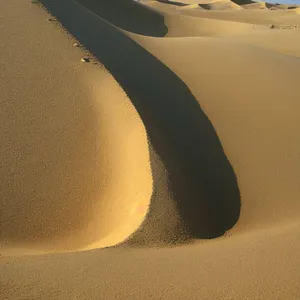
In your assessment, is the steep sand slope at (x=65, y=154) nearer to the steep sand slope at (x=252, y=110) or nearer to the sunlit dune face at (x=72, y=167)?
the sunlit dune face at (x=72, y=167)

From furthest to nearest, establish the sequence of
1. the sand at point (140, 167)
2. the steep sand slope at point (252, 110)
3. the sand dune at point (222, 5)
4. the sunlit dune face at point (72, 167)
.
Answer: the sand dune at point (222, 5) → the steep sand slope at point (252, 110) → the sunlit dune face at point (72, 167) → the sand at point (140, 167)

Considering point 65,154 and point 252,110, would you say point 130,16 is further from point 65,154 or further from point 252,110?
point 65,154

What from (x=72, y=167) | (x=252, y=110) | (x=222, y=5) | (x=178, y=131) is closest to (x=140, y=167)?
(x=72, y=167)

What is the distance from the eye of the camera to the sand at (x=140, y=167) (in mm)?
2252

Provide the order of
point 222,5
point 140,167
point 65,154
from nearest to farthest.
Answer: point 140,167 → point 65,154 → point 222,5

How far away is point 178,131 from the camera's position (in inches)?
178

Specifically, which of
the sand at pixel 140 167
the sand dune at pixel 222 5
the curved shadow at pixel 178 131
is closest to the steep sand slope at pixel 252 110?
the sand at pixel 140 167

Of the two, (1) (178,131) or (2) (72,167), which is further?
(1) (178,131)

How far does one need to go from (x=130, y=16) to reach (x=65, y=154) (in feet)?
39.6

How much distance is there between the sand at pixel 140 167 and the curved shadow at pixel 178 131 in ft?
0.06

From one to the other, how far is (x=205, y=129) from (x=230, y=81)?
133 centimetres

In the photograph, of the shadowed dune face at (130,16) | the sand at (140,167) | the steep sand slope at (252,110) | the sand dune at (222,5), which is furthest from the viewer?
the sand dune at (222,5)

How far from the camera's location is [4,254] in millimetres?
2607

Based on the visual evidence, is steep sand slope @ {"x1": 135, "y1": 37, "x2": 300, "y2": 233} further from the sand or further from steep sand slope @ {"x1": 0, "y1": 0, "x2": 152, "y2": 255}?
Answer: steep sand slope @ {"x1": 0, "y1": 0, "x2": 152, "y2": 255}
